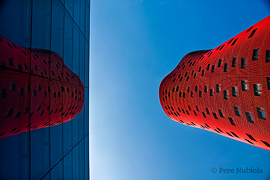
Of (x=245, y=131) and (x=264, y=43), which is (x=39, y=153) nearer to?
(x=264, y=43)

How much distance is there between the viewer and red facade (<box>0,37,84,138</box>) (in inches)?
236

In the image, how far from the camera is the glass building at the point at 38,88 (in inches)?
240

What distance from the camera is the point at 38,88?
335 inches

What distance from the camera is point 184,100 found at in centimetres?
3684

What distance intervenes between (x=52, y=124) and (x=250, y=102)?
22.8 metres

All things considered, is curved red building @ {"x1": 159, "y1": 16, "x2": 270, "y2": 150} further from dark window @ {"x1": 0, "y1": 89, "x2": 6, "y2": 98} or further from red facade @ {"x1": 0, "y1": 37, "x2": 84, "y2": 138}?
dark window @ {"x1": 0, "y1": 89, "x2": 6, "y2": 98}

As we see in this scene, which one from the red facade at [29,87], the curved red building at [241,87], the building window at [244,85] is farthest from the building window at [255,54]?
the red facade at [29,87]

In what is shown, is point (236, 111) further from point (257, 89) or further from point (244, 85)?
point (257, 89)

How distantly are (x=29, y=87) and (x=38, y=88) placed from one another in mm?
922

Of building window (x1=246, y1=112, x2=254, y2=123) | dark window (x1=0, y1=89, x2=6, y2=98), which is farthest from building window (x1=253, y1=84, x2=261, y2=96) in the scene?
dark window (x1=0, y1=89, x2=6, y2=98)

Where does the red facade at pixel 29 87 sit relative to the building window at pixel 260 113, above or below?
above

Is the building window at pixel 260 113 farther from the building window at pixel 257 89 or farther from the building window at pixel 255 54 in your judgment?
the building window at pixel 255 54

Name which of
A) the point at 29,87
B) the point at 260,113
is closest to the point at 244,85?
the point at 260,113

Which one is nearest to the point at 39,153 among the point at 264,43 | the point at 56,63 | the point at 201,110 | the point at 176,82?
the point at 56,63
